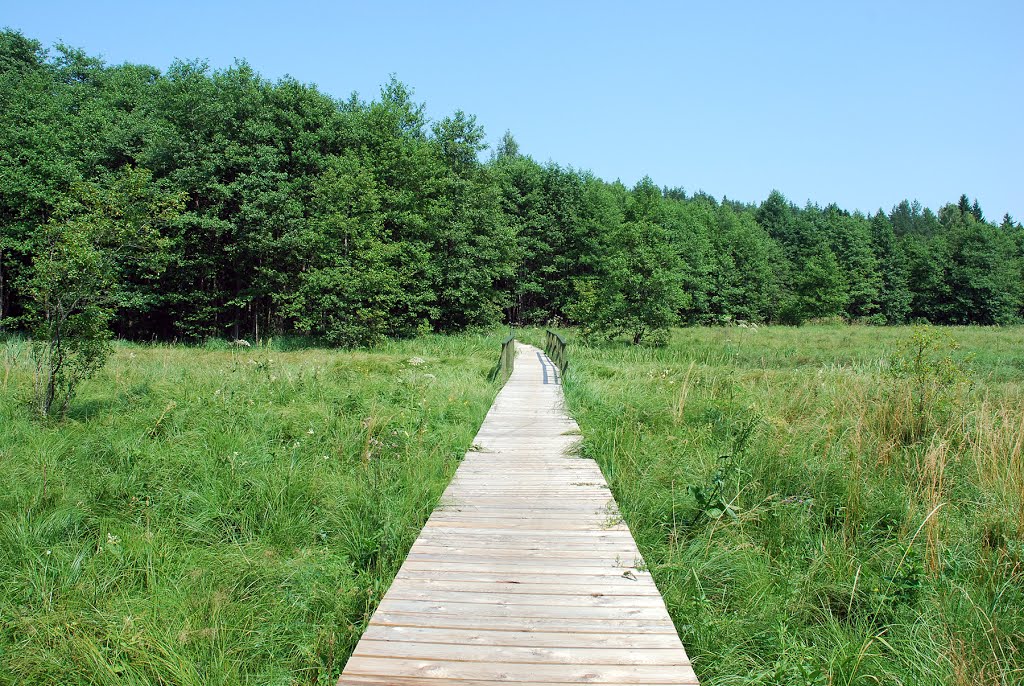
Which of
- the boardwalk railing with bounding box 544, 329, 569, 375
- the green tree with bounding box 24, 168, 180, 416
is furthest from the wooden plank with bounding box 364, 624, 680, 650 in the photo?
the boardwalk railing with bounding box 544, 329, 569, 375

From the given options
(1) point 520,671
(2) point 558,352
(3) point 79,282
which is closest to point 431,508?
(1) point 520,671

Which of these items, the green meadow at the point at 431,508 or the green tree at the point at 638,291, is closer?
the green meadow at the point at 431,508

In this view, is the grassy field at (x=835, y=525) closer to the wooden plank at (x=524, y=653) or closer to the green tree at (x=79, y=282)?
the wooden plank at (x=524, y=653)

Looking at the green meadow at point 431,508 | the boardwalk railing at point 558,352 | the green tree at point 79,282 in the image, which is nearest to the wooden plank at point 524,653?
the green meadow at point 431,508

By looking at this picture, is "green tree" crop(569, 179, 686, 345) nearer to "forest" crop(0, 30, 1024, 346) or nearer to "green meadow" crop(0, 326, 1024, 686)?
"forest" crop(0, 30, 1024, 346)

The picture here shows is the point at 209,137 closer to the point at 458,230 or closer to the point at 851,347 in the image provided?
the point at 458,230

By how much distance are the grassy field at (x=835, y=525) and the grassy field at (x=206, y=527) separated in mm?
2057

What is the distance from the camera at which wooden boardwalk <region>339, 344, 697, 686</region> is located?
267 cm

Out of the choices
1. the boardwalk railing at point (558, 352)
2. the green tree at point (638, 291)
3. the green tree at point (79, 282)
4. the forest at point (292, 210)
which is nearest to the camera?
the green tree at point (79, 282)

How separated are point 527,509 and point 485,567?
3.76 feet

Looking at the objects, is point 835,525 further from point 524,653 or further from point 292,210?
point 292,210

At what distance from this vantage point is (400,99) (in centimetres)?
3153

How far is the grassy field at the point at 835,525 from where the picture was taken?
319 cm

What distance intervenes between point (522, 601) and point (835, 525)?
306 cm
